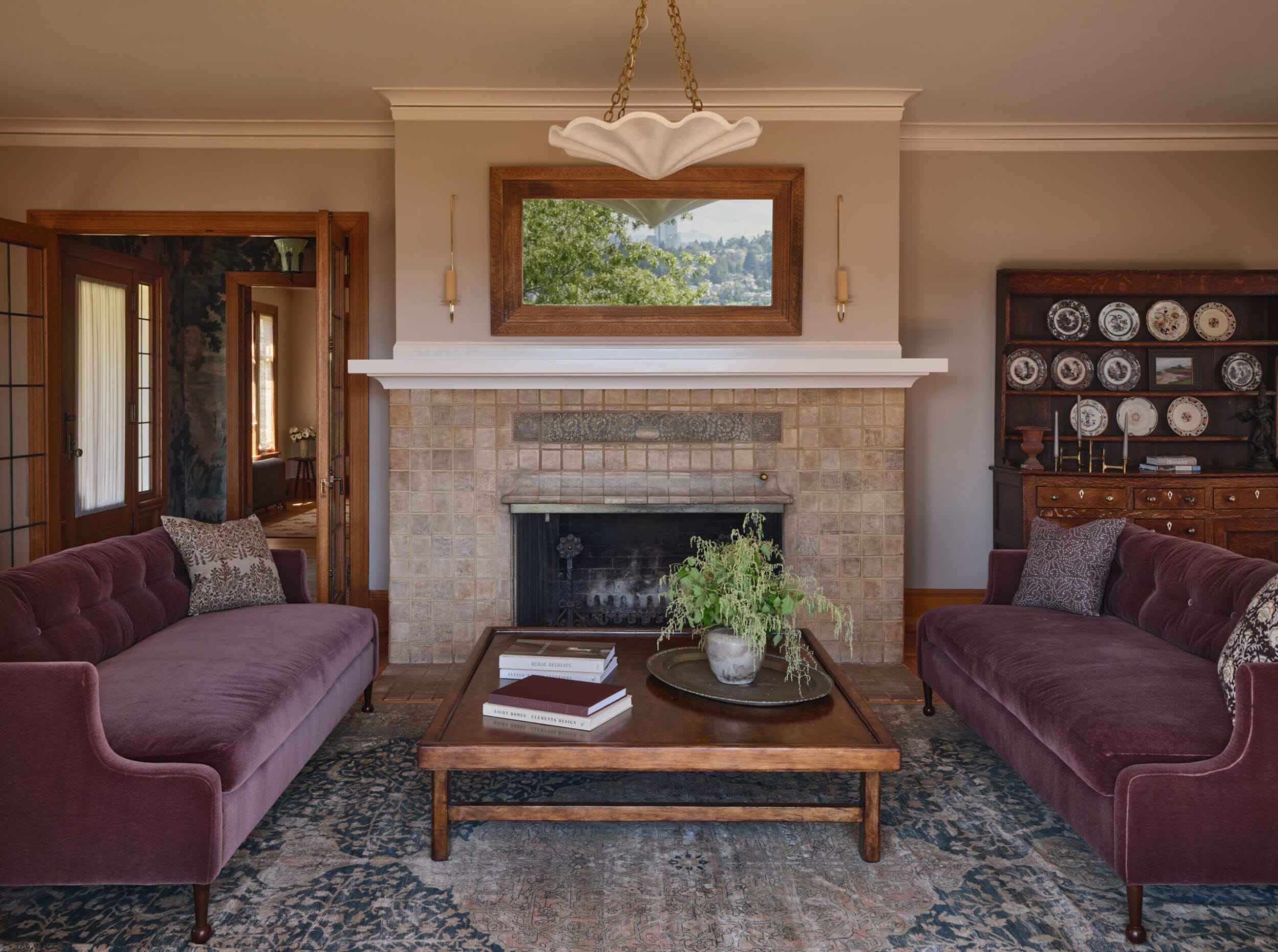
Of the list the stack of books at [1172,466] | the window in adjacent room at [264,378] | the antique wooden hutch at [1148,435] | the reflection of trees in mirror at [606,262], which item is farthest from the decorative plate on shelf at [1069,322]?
the window in adjacent room at [264,378]

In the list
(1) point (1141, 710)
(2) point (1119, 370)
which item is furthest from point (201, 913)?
(2) point (1119, 370)

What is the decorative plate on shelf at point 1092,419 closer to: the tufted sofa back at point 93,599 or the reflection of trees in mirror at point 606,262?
the reflection of trees in mirror at point 606,262

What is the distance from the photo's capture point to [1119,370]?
504cm

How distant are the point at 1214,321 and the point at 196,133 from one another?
563cm

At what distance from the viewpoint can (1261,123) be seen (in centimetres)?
490

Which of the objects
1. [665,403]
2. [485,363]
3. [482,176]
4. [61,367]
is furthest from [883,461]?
[61,367]

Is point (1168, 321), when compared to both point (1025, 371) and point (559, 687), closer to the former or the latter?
point (1025, 371)

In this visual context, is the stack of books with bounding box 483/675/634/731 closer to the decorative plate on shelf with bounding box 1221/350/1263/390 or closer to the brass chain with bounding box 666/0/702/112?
the brass chain with bounding box 666/0/702/112

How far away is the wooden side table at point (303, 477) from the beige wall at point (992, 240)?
804 centimetres

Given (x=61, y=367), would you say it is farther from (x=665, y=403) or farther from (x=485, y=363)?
(x=665, y=403)

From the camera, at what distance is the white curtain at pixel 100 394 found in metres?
5.43

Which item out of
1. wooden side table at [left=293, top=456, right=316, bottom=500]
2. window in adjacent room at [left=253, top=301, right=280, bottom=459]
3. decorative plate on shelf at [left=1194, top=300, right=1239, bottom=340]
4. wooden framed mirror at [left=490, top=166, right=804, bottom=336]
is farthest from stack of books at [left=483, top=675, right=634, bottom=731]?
wooden side table at [left=293, top=456, right=316, bottom=500]

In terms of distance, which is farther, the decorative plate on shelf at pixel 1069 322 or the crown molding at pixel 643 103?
the decorative plate on shelf at pixel 1069 322

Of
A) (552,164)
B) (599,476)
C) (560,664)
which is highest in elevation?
(552,164)
